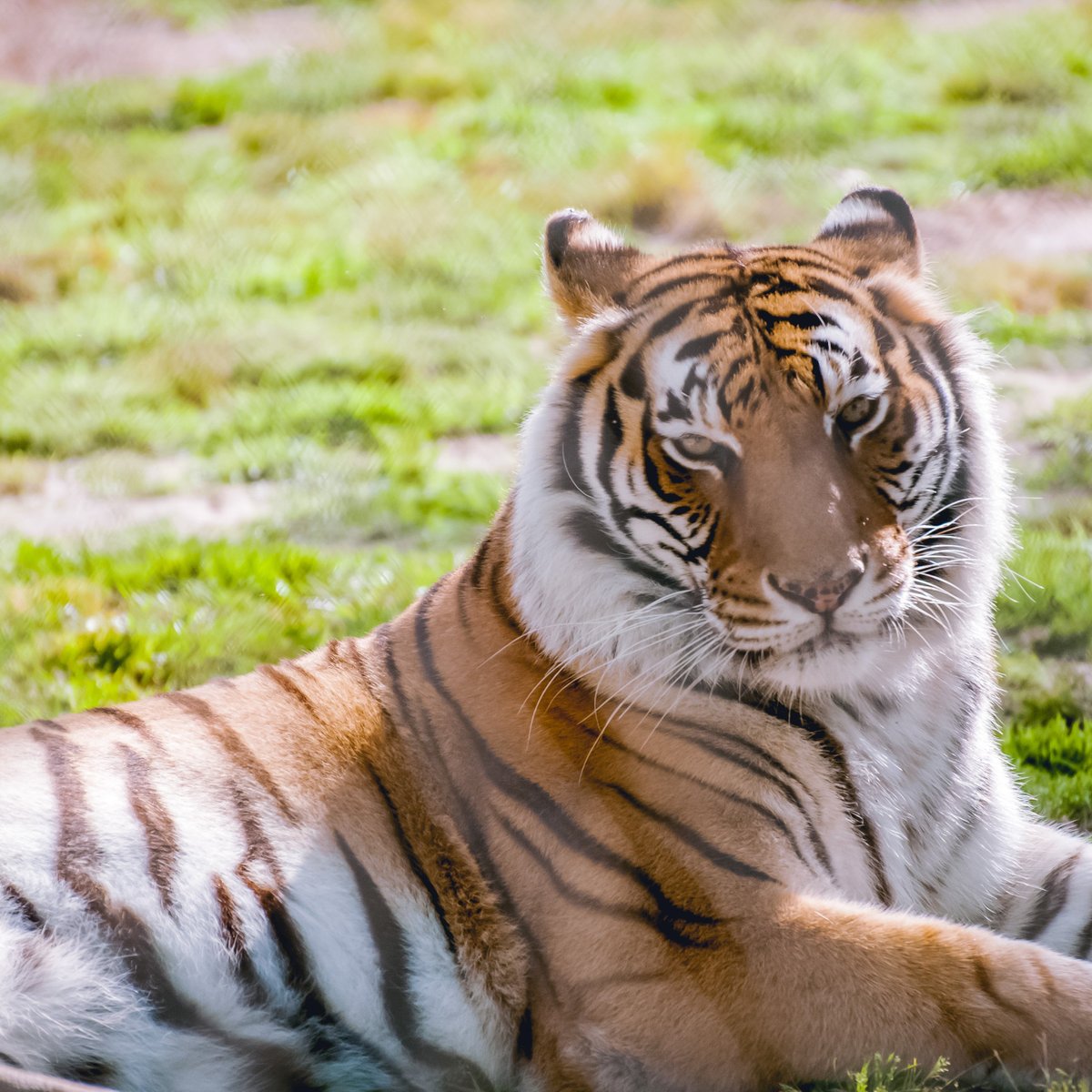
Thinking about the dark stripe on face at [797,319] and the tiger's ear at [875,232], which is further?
the tiger's ear at [875,232]

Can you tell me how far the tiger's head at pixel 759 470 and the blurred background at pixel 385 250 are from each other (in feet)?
1.34

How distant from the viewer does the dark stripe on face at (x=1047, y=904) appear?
2.77 m

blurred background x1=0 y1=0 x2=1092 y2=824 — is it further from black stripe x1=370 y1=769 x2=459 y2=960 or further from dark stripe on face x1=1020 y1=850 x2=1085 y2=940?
black stripe x1=370 y1=769 x2=459 y2=960

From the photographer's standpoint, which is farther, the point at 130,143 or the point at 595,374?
the point at 130,143

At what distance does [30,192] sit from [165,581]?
18.7ft

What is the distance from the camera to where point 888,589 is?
2.47m

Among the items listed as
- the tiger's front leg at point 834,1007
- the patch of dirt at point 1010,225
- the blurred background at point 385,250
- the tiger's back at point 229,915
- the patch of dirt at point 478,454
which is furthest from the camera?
the patch of dirt at point 1010,225

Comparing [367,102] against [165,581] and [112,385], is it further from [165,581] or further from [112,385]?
[165,581]

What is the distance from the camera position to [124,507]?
5594mm

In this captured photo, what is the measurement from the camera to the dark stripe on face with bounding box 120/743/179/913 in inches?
95.7

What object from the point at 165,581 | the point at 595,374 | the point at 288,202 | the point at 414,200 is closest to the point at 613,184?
the point at 414,200

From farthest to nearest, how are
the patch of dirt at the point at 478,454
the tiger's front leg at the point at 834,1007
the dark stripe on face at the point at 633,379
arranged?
the patch of dirt at the point at 478,454 < the dark stripe on face at the point at 633,379 < the tiger's front leg at the point at 834,1007

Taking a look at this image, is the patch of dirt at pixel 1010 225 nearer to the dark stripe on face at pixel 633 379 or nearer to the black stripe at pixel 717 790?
the dark stripe on face at pixel 633 379

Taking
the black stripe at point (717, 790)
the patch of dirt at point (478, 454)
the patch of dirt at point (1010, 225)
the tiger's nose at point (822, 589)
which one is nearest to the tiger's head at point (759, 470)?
the tiger's nose at point (822, 589)
